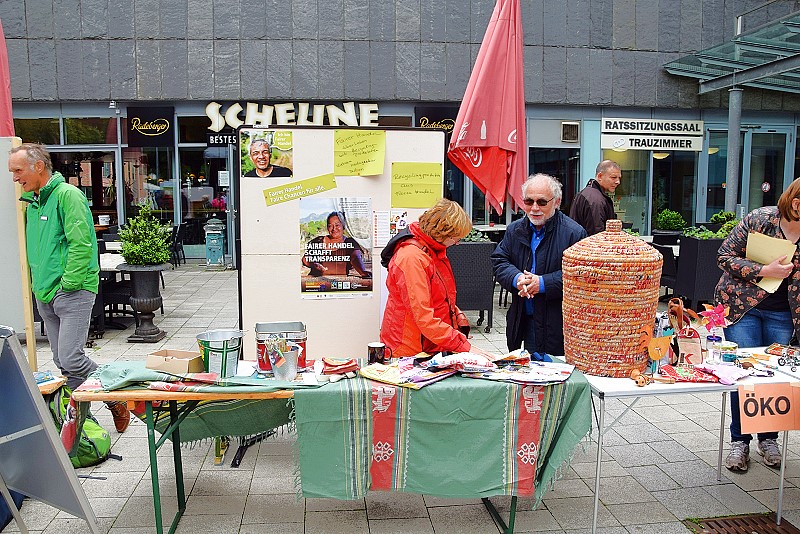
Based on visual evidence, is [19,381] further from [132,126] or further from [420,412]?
[132,126]

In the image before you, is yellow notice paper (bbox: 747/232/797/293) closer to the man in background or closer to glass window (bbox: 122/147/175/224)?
the man in background

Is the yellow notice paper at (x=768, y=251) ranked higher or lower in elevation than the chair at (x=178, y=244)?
higher

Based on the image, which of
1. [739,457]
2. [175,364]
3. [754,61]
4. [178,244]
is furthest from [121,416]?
[754,61]

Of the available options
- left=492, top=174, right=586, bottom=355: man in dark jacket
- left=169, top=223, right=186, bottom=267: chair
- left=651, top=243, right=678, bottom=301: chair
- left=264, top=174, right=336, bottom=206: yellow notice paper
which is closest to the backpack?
left=264, top=174, right=336, bottom=206: yellow notice paper

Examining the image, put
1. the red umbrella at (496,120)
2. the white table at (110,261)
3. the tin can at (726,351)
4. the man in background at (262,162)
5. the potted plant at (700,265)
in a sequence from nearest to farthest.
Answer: the tin can at (726,351) → the man in background at (262,162) → the red umbrella at (496,120) → the white table at (110,261) → the potted plant at (700,265)

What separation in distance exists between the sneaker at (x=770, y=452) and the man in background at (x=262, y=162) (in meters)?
3.62

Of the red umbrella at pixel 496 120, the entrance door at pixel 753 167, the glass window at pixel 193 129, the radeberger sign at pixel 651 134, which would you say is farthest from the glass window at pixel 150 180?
the entrance door at pixel 753 167

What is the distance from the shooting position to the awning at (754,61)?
36.3 feet

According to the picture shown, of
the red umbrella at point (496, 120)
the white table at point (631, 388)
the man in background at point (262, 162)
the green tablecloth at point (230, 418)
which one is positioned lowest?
the green tablecloth at point (230, 418)

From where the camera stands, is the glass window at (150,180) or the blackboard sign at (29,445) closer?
the blackboard sign at (29,445)

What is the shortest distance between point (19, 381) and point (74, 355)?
186cm

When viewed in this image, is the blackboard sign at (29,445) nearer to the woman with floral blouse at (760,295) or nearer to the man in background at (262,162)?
the man in background at (262,162)

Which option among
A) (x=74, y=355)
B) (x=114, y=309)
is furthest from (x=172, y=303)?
(x=74, y=355)

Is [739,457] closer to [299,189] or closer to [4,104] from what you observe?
[299,189]
